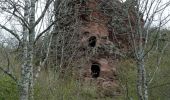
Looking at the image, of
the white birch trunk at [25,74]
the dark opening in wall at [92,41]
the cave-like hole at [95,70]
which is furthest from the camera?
the cave-like hole at [95,70]

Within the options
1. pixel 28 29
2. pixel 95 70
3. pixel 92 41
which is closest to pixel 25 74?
pixel 28 29

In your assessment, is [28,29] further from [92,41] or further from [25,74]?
[92,41]

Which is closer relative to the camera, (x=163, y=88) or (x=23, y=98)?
(x=23, y=98)

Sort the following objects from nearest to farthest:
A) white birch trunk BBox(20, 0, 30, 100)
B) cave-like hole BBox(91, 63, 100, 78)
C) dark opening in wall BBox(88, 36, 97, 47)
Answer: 1. white birch trunk BBox(20, 0, 30, 100)
2. dark opening in wall BBox(88, 36, 97, 47)
3. cave-like hole BBox(91, 63, 100, 78)

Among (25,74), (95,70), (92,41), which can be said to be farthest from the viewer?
(95,70)

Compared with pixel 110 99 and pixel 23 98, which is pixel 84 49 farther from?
pixel 23 98

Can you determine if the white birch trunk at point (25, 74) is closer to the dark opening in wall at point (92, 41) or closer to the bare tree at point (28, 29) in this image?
the bare tree at point (28, 29)

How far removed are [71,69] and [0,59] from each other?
12.1 ft

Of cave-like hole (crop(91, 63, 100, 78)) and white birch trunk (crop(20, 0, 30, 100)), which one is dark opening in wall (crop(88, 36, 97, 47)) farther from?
white birch trunk (crop(20, 0, 30, 100))

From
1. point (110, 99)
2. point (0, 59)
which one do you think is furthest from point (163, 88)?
point (0, 59)

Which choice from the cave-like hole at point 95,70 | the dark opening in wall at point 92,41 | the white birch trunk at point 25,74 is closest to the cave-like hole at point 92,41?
the dark opening in wall at point 92,41

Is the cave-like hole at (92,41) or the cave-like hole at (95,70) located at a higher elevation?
the cave-like hole at (92,41)

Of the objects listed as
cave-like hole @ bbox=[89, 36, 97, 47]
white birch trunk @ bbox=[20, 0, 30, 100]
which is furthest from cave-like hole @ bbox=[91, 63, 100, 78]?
white birch trunk @ bbox=[20, 0, 30, 100]

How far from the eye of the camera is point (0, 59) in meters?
17.4
